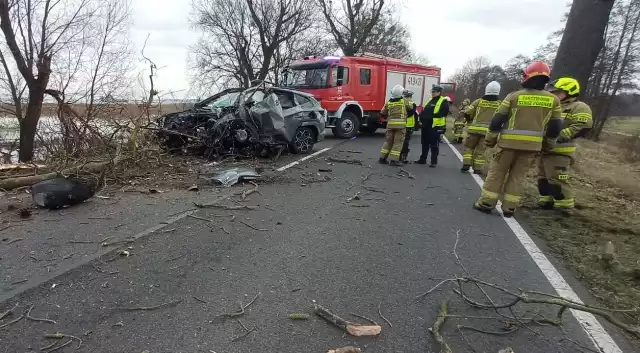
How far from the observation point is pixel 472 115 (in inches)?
345

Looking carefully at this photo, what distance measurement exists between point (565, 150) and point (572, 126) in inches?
13.1

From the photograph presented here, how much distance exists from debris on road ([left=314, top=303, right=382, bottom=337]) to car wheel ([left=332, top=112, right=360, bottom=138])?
1184 centimetres

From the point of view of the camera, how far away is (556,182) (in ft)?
17.7

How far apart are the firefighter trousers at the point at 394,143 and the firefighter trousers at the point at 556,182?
3259mm

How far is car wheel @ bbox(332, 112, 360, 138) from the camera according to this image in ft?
46.4

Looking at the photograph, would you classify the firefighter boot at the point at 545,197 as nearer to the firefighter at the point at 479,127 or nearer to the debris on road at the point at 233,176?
the firefighter at the point at 479,127

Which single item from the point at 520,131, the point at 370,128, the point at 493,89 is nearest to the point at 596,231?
the point at 520,131

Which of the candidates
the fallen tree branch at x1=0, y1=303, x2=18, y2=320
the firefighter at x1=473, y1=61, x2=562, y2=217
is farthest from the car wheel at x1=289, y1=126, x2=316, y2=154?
the fallen tree branch at x1=0, y1=303, x2=18, y2=320

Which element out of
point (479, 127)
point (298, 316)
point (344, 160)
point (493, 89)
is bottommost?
point (344, 160)

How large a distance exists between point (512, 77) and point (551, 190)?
3367cm

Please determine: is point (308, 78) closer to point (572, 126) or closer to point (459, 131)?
point (459, 131)

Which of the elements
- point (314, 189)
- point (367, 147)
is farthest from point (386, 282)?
point (367, 147)

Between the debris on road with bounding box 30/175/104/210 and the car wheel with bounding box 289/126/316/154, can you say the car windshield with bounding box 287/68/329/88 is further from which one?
the debris on road with bounding box 30/175/104/210

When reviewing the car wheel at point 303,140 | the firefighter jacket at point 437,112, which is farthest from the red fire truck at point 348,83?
the firefighter jacket at point 437,112
